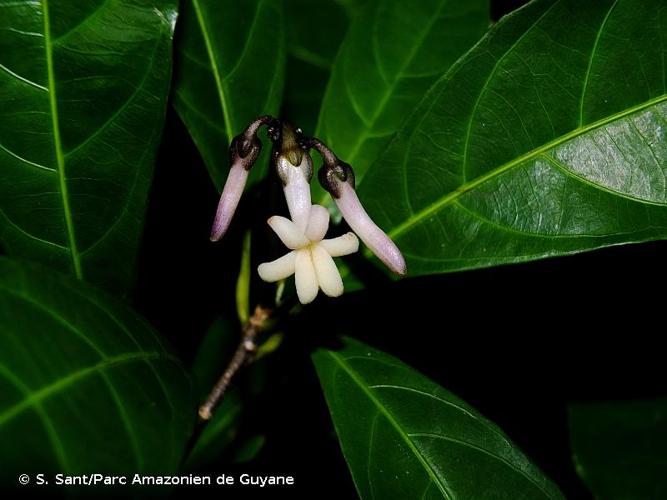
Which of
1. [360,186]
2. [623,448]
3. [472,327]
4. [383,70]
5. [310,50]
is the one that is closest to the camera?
[360,186]

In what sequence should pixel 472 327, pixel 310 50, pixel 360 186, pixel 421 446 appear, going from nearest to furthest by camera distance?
pixel 421 446, pixel 360 186, pixel 472 327, pixel 310 50

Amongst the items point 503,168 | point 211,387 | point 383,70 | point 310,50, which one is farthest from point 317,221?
point 310,50

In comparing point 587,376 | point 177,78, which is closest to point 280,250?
point 177,78

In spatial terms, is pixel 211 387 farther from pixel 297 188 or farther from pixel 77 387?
pixel 77 387

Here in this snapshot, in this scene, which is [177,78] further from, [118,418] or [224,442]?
[224,442]

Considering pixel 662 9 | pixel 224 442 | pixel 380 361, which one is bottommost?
pixel 380 361

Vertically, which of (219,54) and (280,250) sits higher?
(219,54)

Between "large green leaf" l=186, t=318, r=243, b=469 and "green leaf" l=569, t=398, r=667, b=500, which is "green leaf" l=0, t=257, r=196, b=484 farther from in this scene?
"green leaf" l=569, t=398, r=667, b=500
